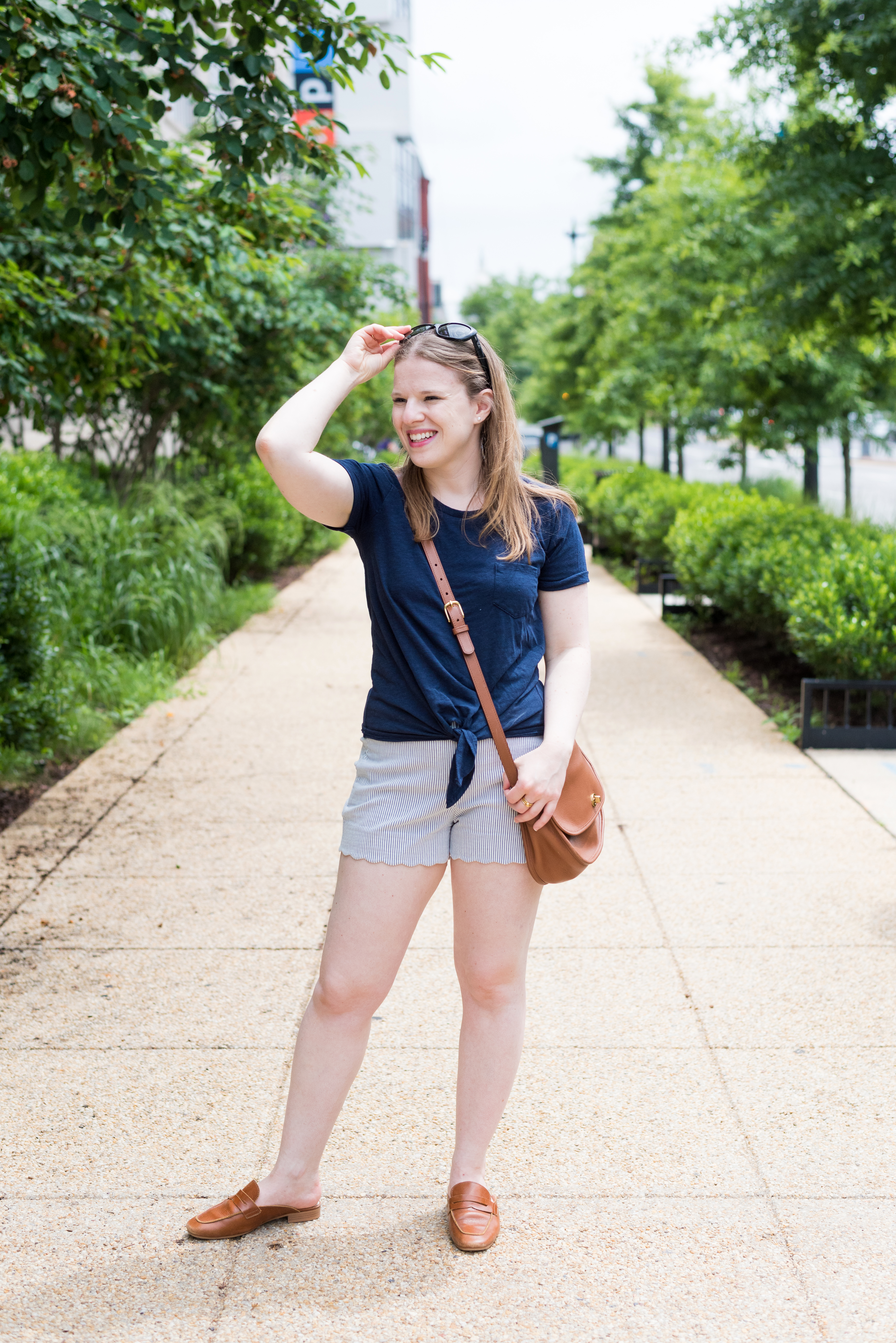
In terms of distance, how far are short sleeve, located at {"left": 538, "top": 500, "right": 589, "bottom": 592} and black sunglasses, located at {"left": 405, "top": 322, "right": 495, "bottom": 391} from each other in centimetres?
28

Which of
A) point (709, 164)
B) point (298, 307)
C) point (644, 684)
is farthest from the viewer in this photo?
point (709, 164)

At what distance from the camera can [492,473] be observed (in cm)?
255

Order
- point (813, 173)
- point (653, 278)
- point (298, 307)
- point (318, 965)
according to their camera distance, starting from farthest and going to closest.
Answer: point (653, 278) → point (298, 307) → point (813, 173) → point (318, 965)

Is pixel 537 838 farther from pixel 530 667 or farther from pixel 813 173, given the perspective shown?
pixel 813 173

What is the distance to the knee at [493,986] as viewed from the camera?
8.39 ft

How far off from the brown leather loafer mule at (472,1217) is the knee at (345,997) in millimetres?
465

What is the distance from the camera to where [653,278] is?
674 inches

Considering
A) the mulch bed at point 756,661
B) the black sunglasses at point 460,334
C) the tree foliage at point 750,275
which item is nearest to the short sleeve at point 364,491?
the black sunglasses at point 460,334

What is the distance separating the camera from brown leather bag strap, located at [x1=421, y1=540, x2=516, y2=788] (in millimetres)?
2453

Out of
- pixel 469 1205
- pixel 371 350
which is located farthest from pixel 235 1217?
pixel 371 350

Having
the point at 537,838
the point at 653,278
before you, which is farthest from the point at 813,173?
the point at 653,278

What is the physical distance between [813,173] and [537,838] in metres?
7.12

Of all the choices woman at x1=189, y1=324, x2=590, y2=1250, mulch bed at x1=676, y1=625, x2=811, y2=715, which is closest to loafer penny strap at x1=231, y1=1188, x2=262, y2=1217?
woman at x1=189, y1=324, x2=590, y2=1250

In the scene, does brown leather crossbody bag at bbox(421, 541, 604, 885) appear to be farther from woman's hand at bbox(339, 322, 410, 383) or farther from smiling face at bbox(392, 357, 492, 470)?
woman's hand at bbox(339, 322, 410, 383)
